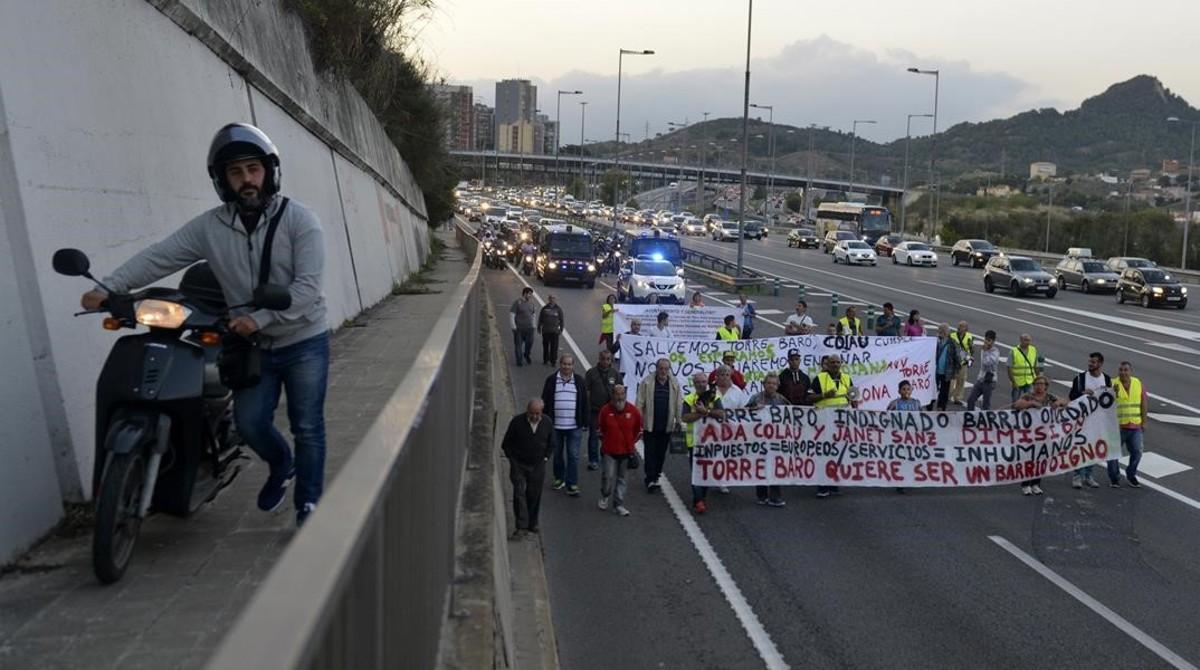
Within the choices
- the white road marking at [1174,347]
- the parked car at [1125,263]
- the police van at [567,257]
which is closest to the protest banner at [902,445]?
the white road marking at [1174,347]

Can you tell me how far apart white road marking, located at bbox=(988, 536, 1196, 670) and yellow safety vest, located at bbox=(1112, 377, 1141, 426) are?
3493mm

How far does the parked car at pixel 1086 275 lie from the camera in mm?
49781

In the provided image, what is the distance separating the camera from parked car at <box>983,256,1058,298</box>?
151 feet

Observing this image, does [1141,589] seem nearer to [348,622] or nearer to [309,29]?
[348,622]

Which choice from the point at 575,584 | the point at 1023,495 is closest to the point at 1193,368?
the point at 1023,495

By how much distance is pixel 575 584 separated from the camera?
35.3 feet

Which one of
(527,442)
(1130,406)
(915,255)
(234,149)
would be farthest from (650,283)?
(234,149)

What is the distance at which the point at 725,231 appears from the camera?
91.8m

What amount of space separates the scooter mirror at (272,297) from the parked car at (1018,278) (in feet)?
146

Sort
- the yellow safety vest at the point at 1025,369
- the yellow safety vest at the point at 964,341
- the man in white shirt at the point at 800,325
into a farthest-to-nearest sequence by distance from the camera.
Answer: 1. the man in white shirt at the point at 800,325
2. the yellow safety vest at the point at 964,341
3. the yellow safety vest at the point at 1025,369

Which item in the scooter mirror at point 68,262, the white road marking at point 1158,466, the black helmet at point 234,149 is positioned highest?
the black helmet at point 234,149

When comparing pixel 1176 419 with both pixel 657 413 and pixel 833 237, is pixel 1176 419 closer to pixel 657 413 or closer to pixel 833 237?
pixel 657 413

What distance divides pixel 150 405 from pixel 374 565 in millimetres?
2726

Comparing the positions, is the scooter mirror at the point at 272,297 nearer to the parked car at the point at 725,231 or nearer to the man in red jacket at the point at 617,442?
the man in red jacket at the point at 617,442
